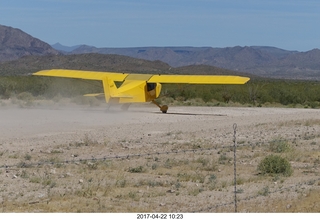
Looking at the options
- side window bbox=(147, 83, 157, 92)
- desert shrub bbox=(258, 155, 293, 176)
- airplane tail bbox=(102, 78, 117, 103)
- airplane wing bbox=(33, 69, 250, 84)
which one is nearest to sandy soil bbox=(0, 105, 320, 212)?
desert shrub bbox=(258, 155, 293, 176)

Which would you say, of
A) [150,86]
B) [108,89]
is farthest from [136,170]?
[150,86]

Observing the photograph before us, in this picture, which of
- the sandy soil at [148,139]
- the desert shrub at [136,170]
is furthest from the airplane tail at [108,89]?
the desert shrub at [136,170]

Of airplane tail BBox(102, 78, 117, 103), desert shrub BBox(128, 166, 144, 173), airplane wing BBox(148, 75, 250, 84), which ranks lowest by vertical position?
desert shrub BBox(128, 166, 144, 173)

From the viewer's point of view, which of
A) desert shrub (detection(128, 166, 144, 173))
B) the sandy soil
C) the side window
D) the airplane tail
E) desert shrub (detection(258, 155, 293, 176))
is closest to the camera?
the sandy soil

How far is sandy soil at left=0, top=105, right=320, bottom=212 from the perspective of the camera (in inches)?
451

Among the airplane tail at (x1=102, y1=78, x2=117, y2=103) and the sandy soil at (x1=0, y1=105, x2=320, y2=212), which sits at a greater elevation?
the airplane tail at (x1=102, y1=78, x2=117, y2=103)

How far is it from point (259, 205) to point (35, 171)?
17.6ft

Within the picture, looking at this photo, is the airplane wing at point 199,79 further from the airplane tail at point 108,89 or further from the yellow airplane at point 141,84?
the airplane tail at point 108,89

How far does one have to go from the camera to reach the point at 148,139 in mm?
20438

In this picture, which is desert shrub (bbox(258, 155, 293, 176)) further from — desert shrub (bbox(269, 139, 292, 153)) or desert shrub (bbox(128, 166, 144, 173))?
desert shrub (bbox(269, 139, 292, 153))

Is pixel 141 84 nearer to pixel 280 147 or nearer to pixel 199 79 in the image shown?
pixel 199 79

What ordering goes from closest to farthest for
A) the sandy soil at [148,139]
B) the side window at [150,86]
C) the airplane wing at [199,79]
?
the sandy soil at [148,139], the airplane wing at [199,79], the side window at [150,86]

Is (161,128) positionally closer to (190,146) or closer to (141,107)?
(190,146)

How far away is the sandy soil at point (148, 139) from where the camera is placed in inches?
451
